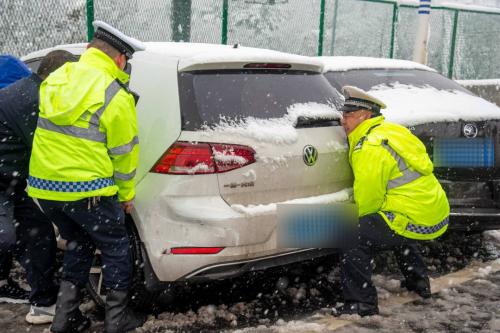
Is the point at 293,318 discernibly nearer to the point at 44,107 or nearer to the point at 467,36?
the point at 44,107

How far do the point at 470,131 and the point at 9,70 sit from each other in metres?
3.49

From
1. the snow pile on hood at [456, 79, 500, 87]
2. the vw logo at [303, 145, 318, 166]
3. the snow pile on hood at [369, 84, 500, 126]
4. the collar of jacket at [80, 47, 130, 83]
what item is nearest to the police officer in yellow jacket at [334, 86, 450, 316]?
the vw logo at [303, 145, 318, 166]

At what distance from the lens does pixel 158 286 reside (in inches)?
134

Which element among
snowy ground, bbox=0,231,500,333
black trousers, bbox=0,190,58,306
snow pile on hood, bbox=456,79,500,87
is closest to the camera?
snowy ground, bbox=0,231,500,333

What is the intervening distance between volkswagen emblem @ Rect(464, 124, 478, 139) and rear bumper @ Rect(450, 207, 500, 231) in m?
0.59

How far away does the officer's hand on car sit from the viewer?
335 centimetres

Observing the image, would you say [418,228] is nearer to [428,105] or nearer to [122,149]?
[428,105]

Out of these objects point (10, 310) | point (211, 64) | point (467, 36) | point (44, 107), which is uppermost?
point (467, 36)

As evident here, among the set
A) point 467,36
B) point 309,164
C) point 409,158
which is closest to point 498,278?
point 409,158

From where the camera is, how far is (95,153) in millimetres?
3186

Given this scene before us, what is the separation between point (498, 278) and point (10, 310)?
373 cm

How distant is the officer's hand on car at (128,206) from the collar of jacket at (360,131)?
149 cm

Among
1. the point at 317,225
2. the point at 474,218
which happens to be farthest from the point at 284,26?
the point at 317,225

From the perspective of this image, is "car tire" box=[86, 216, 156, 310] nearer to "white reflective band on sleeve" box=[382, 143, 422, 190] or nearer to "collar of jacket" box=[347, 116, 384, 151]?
"collar of jacket" box=[347, 116, 384, 151]
